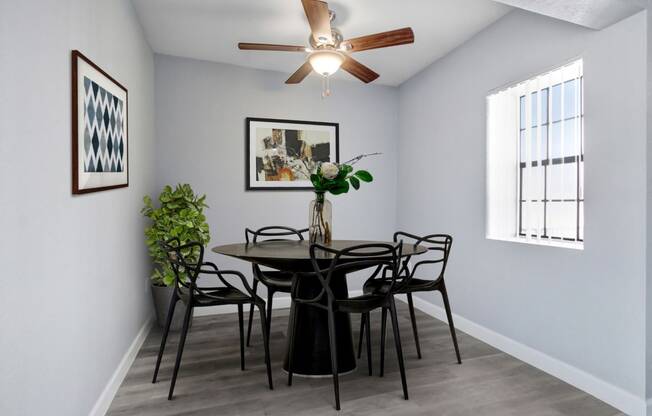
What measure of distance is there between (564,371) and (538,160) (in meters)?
1.39

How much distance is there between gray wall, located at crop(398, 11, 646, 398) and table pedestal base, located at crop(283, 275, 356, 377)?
132 centimetres

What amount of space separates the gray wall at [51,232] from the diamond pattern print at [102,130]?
0.16 meters

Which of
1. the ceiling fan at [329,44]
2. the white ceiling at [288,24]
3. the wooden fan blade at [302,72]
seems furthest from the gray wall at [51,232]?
the wooden fan blade at [302,72]

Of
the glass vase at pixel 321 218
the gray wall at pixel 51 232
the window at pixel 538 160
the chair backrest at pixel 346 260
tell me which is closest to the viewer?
the gray wall at pixel 51 232

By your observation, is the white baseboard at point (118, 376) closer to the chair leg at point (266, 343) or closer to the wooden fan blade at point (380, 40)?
the chair leg at point (266, 343)

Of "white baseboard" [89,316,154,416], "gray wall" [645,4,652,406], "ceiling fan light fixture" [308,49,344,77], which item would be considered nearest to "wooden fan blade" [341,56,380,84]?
"ceiling fan light fixture" [308,49,344,77]

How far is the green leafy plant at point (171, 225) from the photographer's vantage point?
333 centimetres

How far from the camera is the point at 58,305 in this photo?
5.21ft

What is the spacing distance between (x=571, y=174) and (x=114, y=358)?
3.02m

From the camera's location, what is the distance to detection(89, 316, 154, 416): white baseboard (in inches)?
82.7

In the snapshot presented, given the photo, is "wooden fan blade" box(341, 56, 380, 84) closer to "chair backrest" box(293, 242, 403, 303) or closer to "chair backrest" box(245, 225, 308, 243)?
"chair backrest" box(245, 225, 308, 243)

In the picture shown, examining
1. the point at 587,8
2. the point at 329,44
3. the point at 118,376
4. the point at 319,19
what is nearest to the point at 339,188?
the point at 329,44

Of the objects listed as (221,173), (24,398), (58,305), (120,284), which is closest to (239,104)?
(221,173)

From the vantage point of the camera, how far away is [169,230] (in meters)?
3.34
